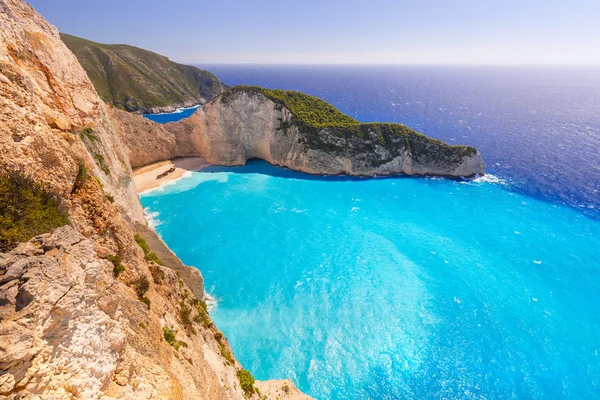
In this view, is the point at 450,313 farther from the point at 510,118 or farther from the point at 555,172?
the point at 510,118

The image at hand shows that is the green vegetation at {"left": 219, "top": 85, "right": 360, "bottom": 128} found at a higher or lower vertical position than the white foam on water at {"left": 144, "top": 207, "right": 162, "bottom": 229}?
higher

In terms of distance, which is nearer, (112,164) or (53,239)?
(53,239)

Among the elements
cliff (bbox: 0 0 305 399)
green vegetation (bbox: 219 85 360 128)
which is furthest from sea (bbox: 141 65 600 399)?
green vegetation (bbox: 219 85 360 128)

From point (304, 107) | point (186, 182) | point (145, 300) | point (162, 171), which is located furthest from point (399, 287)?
point (162, 171)

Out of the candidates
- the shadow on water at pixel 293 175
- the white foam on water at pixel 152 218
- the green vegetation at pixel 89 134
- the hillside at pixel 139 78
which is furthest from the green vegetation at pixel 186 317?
the hillside at pixel 139 78

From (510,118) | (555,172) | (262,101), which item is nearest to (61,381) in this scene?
(262,101)

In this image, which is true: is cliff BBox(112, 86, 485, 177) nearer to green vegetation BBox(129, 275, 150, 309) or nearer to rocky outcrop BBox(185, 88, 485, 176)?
rocky outcrop BBox(185, 88, 485, 176)
